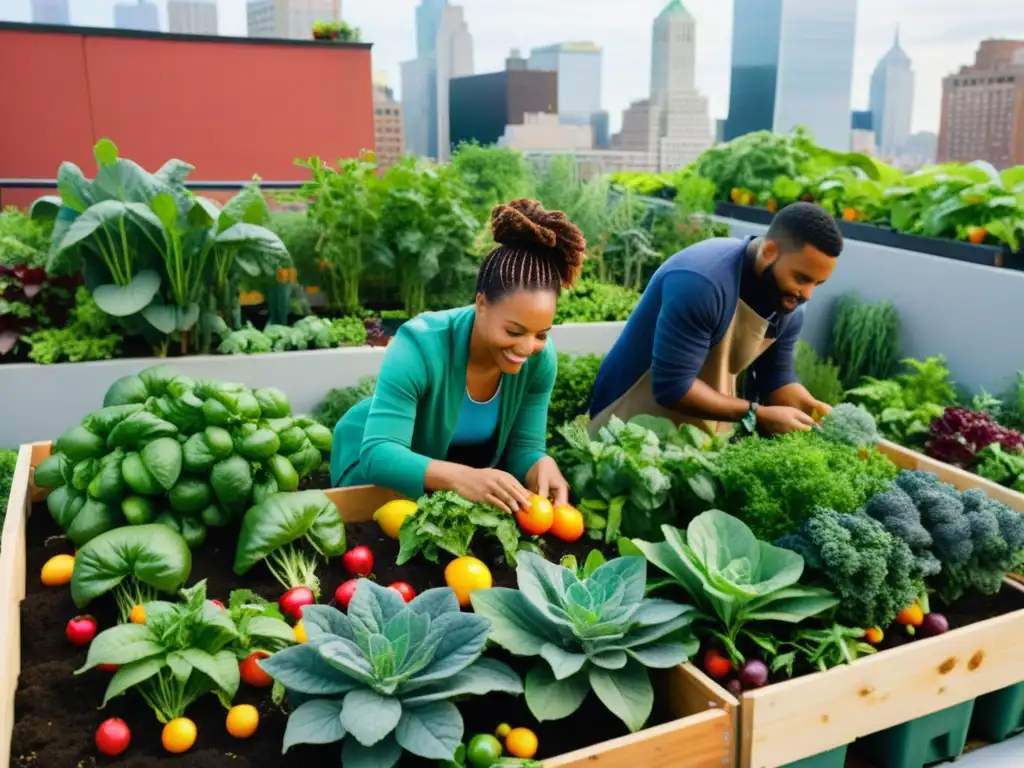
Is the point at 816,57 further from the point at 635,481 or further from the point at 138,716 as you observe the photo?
the point at 138,716

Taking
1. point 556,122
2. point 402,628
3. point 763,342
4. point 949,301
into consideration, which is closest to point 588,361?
point 763,342

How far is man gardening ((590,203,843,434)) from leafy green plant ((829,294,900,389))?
179 centimetres

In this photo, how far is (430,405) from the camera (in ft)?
6.50

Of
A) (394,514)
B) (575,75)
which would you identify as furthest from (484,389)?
(575,75)

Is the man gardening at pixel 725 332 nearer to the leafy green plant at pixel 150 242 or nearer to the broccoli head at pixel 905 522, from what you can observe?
the broccoli head at pixel 905 522

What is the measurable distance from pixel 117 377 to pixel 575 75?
37.1 ft

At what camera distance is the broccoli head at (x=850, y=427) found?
1.89m

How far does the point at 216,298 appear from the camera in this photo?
402 centimetres

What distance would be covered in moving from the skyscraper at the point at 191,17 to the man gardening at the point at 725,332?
23.4 ft

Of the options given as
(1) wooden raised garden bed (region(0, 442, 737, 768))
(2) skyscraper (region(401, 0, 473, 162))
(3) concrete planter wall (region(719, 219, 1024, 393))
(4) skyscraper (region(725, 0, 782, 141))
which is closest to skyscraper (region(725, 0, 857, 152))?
(4) skyscraper (region(725, 0, 782, 141))

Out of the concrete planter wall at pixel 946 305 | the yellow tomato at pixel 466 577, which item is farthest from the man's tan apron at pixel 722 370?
the concrete planter wall at pixel 946 305

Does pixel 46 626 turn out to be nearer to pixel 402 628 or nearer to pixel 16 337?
pixel 402 628

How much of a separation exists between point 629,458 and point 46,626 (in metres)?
1.12

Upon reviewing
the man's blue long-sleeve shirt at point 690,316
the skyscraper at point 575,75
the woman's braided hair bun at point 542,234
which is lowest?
the man's blue long-sleeve shirt at point 690,316
